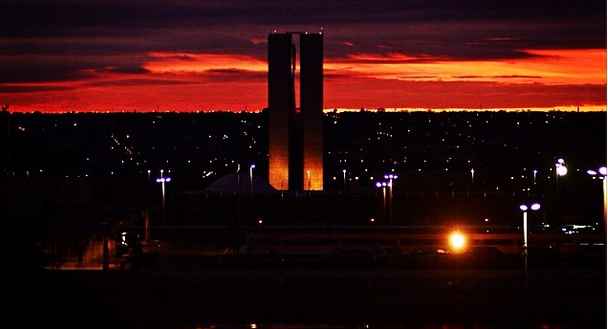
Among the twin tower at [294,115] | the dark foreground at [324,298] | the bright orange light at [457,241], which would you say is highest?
the twin tower at [294,115]

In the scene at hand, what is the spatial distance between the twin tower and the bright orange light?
35.8 m

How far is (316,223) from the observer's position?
77.4m

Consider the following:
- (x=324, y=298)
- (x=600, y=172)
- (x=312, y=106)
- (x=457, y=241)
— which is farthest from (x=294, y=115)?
(x=324, y=298)

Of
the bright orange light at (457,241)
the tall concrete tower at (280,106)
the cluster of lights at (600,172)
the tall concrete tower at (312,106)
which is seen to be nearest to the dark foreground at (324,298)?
the cluster of lights at (600,172)

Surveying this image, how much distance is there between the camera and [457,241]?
59281 mm

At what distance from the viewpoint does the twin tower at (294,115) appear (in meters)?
99.4

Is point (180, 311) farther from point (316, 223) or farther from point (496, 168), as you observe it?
point (496, 168)

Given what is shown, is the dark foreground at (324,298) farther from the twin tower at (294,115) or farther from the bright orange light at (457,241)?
the twin tower at (294,115)

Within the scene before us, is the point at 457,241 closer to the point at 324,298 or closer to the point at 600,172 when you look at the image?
the point at 600,172

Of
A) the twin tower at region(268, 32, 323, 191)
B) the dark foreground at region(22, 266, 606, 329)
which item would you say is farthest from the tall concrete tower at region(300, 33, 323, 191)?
the dark foreground at region(22, 266, 606, 329)

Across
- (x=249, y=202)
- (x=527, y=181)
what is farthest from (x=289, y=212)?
(x=527, y=181)

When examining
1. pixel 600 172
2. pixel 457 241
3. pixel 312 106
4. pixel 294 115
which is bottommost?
pixel 457 241

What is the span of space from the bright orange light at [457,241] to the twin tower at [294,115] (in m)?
35.8

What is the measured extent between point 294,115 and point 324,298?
61479mm
